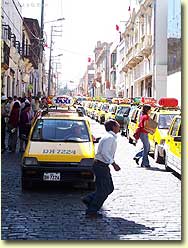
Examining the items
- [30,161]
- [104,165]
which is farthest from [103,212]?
[30,161]

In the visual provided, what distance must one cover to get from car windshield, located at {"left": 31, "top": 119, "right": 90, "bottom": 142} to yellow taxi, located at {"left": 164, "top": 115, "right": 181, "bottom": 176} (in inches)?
84.7

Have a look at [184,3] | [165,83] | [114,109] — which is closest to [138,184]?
[184,3]

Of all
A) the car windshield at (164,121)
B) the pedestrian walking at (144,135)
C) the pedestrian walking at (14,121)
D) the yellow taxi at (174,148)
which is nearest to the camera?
the yellow taxi at (174,148)

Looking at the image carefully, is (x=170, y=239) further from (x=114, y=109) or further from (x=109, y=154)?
(x=114, y=109)

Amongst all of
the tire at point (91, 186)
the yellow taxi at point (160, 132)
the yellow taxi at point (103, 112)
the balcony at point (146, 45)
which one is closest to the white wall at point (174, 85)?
the yellow taxi at point (103, 112)

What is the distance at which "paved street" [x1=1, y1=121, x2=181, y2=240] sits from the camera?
24.3 feet

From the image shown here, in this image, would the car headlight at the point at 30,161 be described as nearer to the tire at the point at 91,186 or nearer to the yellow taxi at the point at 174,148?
the tire at the point at 91,186

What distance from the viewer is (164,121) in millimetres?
16844

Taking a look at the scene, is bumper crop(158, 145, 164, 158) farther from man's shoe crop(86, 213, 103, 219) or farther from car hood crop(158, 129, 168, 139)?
man's shoe crop(86, 213, 103, 219)

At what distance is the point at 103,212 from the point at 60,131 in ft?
9.36

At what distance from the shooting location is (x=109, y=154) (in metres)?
8.18

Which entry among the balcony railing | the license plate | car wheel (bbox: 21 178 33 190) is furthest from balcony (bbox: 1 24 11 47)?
the license plate

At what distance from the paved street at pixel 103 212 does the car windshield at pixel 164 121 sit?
152 inches

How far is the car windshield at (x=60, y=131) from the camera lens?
1104 cm
